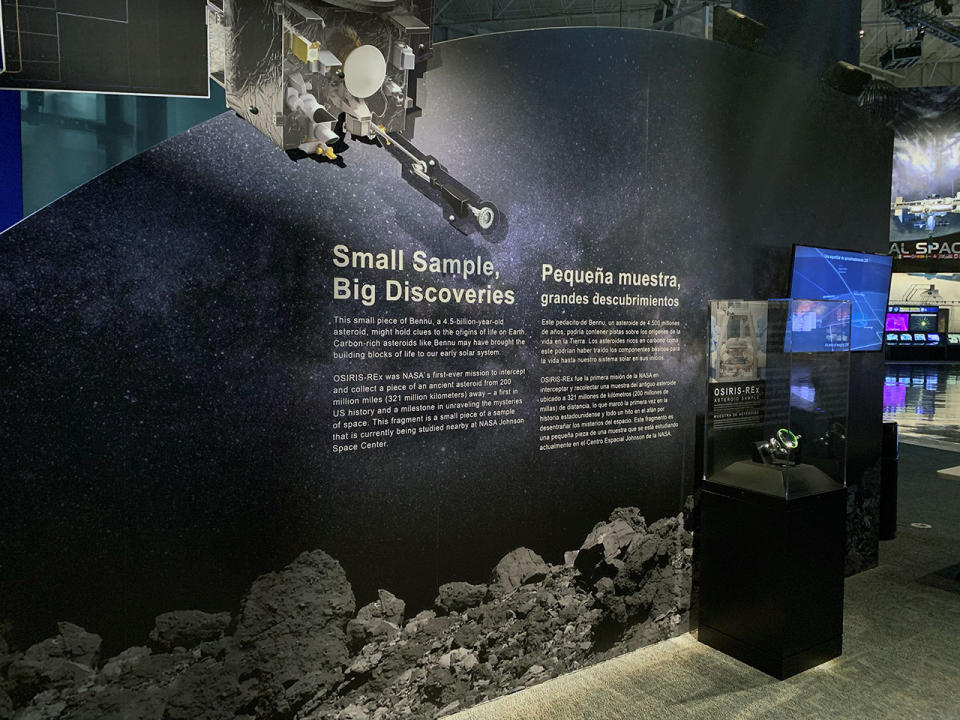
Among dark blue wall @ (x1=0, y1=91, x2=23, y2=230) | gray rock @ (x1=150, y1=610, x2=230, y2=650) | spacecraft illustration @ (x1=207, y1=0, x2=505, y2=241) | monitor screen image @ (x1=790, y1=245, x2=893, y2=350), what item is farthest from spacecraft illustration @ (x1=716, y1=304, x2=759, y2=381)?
dark blue wall @ (x1=0, y1=91, x2=23, y2=230)

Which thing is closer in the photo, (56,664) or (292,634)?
(56,664)

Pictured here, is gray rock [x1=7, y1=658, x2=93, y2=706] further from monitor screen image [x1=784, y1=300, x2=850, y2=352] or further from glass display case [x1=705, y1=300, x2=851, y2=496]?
monitor screen image [x1=784, y1=300, x2=850, y2=352]

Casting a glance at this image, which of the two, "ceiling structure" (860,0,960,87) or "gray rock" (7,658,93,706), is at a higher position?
"ceiling structure" (860,0,960,87)

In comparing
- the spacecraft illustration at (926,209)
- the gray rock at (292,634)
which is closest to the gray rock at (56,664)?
the gray rock at (292,634)

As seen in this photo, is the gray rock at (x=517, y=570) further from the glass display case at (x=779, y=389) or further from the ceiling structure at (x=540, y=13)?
the ceiling structure at (x=540, y=13)

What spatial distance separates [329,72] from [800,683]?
Answer: 9.49ft

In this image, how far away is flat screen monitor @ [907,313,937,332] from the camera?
17891 millimetres

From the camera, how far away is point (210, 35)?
191 centimetres

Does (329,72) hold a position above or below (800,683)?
above

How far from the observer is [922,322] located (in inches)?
711

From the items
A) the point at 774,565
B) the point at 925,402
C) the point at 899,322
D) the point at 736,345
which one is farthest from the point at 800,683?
the point at 899,322

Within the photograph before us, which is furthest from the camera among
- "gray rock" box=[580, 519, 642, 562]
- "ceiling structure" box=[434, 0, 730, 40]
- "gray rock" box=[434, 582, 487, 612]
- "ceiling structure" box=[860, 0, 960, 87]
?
A: "ceiling structure" box=[860, 0, 960, 87]

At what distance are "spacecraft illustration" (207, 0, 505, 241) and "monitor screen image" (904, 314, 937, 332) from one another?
1994cm

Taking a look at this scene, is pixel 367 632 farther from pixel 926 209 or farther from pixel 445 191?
pixel 926 209
